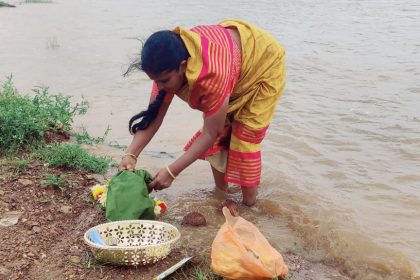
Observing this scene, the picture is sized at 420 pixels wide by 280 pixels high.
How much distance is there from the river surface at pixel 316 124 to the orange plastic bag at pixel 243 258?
0.57 m

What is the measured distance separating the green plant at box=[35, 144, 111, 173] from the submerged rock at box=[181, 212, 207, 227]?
2.77 ft

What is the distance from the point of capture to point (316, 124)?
5035 millimetres

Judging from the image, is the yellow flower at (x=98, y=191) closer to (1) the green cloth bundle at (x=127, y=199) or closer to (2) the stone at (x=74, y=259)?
(1) the green cloth bundle at (x=127, y=199)

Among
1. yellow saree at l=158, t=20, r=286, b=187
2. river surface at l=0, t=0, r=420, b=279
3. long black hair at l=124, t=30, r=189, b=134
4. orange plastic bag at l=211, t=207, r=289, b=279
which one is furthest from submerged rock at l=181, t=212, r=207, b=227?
long black hair at l=124, t=30, r=189, b=134

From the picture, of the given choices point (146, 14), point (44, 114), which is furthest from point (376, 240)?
point (146, 14)

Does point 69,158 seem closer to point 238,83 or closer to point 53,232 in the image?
point 53,232

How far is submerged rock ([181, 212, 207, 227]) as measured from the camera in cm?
303

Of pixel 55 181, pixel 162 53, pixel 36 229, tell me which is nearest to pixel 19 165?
pixel 55 181

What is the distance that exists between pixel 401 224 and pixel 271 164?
1.25 metres

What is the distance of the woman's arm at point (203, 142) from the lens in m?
2.54

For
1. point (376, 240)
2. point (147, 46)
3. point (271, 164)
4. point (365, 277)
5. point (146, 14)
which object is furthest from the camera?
point (146, 14)

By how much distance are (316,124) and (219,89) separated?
2.80 metres

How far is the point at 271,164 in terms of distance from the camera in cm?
416

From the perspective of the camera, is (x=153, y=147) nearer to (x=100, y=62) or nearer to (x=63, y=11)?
(x=100, y=62)
